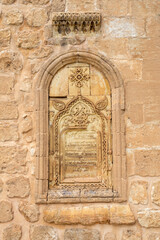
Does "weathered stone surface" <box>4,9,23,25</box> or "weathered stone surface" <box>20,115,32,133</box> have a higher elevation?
"weathered stone surface" <box>4,9,23,25</box>

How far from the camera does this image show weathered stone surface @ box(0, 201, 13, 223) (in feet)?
11.3

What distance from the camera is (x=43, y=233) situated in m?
3.39

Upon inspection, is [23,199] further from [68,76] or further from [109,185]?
[68,76]

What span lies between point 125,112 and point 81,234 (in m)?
1.78

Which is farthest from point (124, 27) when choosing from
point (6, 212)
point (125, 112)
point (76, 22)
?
point (6, 212)

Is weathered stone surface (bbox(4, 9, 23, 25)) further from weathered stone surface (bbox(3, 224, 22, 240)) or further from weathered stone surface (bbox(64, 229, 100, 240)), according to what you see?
weathered stone surface (bbox(64, 229, 100, 240))

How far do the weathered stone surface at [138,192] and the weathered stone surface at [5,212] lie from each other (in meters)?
1.66

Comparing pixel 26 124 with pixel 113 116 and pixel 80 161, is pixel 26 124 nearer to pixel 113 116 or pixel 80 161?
pixel 80 161

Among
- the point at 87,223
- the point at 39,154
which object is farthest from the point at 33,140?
the point at 87,223

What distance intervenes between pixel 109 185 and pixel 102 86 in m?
1.45

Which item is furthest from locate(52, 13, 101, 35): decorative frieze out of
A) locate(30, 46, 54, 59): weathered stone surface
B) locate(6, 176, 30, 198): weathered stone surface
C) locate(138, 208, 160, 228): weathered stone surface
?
locate(138, 208, 160, 228): weathered stone surface

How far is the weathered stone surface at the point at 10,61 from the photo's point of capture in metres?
3.67

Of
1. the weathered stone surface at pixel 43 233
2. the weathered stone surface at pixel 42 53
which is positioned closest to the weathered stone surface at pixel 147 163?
the weathered stone surface at pixel 43 233

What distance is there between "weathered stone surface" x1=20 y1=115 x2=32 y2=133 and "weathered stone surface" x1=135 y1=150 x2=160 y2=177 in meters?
1.56
